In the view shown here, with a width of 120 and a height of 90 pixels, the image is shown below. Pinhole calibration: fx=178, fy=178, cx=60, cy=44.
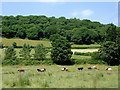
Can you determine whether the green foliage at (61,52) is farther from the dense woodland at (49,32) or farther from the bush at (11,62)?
the dense woodland at (49,32)

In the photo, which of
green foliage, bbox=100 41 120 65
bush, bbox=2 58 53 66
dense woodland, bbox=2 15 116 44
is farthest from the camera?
dense woodland, bbox=2 15 116 44

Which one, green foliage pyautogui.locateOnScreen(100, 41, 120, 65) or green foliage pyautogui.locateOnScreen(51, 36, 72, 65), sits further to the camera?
green foliage pyautogui.locateOnScreen(51, 36, 72, 65)

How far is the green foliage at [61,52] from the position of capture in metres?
41.6

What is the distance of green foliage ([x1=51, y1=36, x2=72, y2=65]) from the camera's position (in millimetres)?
41594

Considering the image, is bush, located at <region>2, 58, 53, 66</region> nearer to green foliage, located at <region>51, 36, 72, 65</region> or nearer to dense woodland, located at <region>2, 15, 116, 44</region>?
green foliage, located at <region>51, 36, 72, 65</region>

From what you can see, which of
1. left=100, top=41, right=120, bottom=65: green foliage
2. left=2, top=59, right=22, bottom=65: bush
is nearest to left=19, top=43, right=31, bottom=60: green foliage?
left=2, top=59, right=22, bottom=65: bush

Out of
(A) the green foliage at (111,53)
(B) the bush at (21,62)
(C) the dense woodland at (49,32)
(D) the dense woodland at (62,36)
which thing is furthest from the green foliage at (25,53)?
(C) the dense woodland at (49,32)

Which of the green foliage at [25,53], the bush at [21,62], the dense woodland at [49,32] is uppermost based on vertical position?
the dense woodland at [49,32]

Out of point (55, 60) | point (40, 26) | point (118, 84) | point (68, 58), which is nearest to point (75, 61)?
point (68, 58)

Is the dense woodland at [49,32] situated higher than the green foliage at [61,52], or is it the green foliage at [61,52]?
the dense woodland at [49,32]

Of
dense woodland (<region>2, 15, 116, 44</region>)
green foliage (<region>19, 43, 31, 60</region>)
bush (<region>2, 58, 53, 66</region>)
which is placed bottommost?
bush (<region>2, 58, 53, 66</region>)

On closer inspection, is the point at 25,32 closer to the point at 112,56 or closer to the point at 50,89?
the point at 112,56

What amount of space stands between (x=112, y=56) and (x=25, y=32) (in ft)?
295

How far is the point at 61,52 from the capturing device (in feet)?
139
